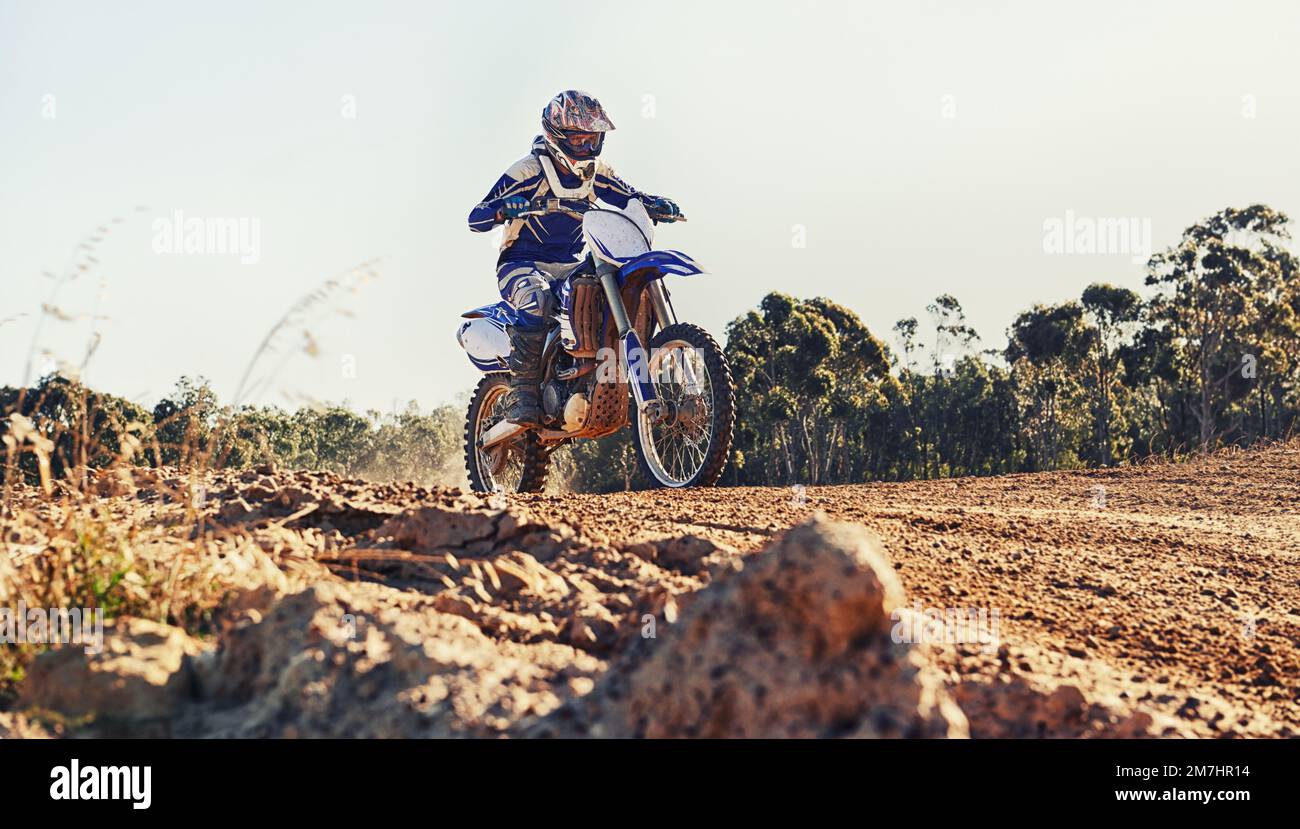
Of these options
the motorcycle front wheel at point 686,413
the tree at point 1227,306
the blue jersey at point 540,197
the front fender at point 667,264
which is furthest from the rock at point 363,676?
the tree at point 1227,306

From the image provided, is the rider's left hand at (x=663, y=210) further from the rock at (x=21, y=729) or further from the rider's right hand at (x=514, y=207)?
the rock at (x=21, y=729)

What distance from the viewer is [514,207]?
8.09 m

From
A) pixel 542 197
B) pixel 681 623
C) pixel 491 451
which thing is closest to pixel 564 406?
pixel 491 451

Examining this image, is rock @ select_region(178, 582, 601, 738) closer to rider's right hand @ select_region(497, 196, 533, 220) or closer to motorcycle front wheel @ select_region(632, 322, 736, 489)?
motorcycle front wheel @ select_region(632, 322, 736, 489)

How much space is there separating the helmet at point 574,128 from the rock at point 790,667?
6.54 meters

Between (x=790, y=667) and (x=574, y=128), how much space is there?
22.2 ft

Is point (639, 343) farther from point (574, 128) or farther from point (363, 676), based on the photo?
point (363, 676)

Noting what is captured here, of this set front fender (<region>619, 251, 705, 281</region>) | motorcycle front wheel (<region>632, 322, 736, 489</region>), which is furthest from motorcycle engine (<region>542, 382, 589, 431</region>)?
front fender (<region>619, 251, 705, 281</region>)

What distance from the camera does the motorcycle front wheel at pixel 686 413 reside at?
7.18m

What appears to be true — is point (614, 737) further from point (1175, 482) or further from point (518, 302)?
point (1175, 482)

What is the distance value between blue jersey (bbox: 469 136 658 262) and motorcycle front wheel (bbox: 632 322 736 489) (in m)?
1.49

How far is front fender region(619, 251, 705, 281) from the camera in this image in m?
7.39
